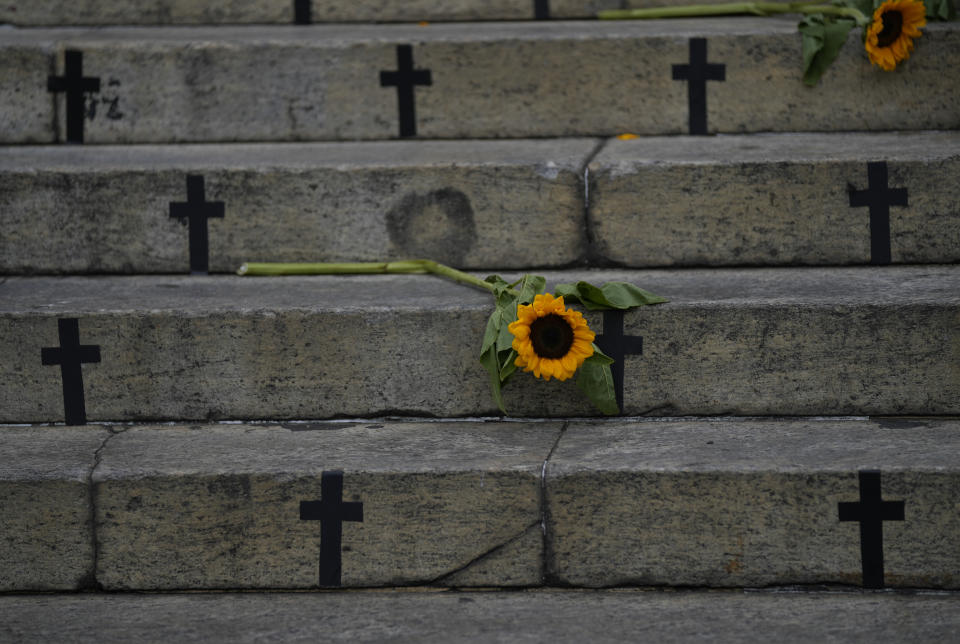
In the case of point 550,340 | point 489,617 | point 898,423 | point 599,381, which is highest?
point 550,340

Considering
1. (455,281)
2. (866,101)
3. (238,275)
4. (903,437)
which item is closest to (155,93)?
(238,275)

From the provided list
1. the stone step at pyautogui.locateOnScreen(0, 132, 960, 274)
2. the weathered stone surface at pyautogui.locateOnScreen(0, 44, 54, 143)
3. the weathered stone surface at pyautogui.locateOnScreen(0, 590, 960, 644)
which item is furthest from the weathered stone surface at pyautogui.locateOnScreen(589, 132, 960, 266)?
the weathered stone surface at pyautogui.locateOnScreen(0, 44, 54, 143)

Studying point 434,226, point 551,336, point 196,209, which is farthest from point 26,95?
point 551,336

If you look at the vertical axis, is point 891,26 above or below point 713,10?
below

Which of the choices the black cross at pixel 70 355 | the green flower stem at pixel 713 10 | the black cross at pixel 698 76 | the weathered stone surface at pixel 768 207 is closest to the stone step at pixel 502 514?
the black cross at pixel 70 355

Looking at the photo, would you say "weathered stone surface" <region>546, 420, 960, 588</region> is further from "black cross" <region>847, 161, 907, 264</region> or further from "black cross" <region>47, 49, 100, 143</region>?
"black cross" <region>47, 49, 100, 143</region>

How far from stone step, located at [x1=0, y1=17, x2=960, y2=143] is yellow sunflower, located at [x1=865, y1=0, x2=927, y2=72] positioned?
0.35 feet

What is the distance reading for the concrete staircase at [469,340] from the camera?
7.42 ft

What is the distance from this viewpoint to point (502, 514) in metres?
2.33

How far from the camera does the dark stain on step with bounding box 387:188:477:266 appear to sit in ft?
9.58

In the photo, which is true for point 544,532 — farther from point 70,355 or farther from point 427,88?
point 427,88

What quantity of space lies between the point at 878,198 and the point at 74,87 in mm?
2434

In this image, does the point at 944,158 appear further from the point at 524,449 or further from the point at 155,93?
the point at 155,93

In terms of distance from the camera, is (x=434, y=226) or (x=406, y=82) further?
(x=406, y=82)
